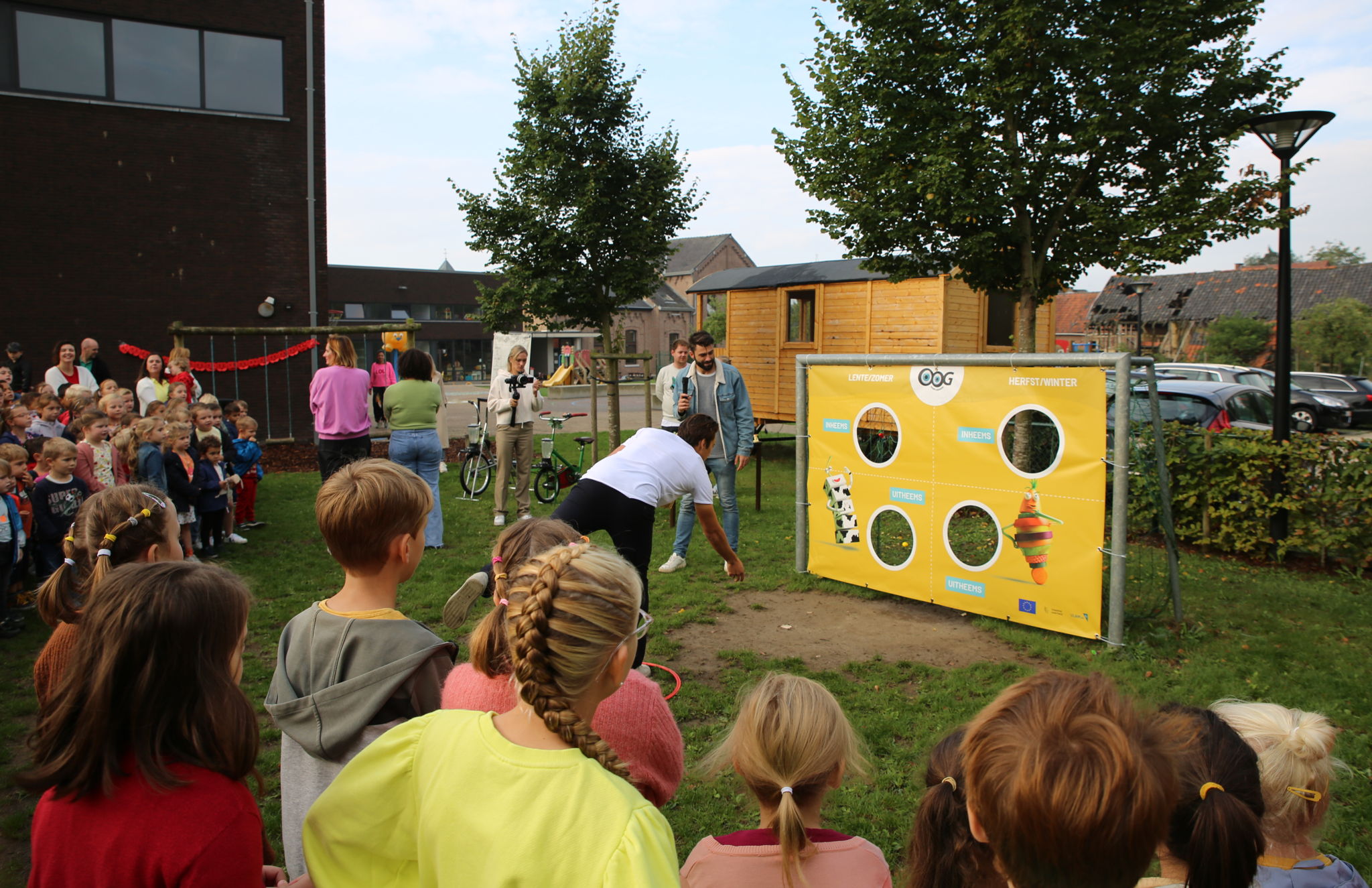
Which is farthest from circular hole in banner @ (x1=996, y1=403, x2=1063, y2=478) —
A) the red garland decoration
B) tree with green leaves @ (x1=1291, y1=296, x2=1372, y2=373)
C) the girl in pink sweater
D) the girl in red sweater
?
tree with green leaves @ (x1=1291, y1=296, x2=1372, y2=373)

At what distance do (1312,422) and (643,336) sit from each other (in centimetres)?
5073

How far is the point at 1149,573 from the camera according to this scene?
24.9 ft

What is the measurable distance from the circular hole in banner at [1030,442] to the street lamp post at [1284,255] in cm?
361

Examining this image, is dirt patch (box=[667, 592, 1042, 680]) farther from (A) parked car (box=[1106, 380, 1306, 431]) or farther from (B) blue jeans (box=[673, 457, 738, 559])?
(A) parked car (box=[1106, 380, 1306, 431])

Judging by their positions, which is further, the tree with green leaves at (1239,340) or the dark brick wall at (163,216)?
the tree with green leaves at (1239,340)

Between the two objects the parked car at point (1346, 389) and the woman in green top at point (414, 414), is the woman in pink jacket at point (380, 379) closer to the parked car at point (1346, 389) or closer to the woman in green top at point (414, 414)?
the woman in green top at point (414, 414)

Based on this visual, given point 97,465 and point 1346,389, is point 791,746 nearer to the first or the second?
point 97,465

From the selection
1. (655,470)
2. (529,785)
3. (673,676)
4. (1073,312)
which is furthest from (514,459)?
(1073,312)

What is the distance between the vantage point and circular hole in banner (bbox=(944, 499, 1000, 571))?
6457 millimetres

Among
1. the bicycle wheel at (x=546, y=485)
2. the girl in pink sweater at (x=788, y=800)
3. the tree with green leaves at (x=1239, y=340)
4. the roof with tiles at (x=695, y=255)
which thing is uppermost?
the roof with tiles at (x=695, y=255)

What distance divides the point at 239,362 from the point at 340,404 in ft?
33.8

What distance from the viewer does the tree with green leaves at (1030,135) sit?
10.3 meters

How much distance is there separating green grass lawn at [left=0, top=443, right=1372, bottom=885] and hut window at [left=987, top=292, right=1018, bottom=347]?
338 inches

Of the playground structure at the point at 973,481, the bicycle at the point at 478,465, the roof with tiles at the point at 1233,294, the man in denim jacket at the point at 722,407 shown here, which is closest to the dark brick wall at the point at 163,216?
the bicycle at the point at 478,465
